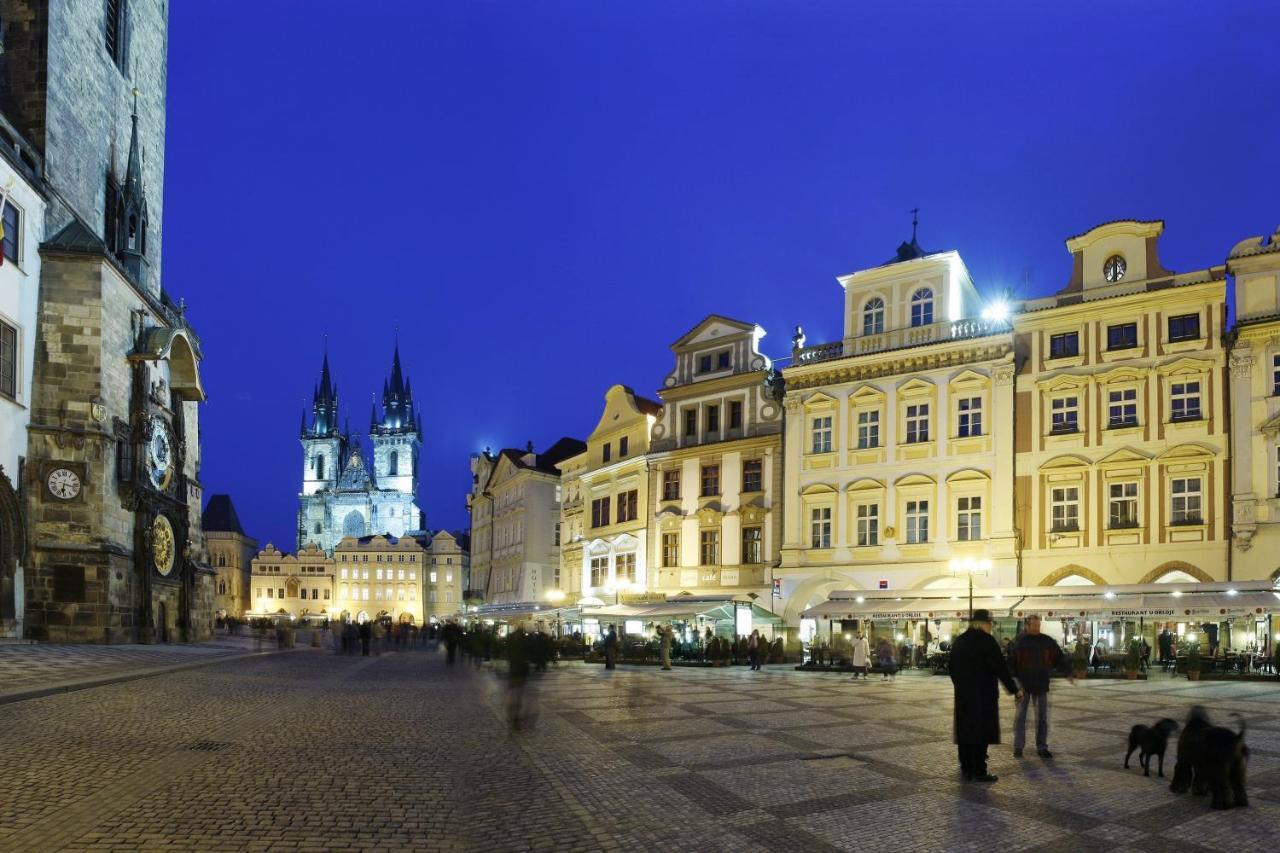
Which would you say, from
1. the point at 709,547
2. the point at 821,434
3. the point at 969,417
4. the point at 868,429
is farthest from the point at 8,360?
the point at 969,417

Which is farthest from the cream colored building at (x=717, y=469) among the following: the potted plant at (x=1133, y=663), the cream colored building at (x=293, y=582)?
the cream colored building at (x=293, y=582)

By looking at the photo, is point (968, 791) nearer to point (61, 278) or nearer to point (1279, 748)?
point (1279, 748)

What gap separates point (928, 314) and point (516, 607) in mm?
19833

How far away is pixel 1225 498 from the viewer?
106ft

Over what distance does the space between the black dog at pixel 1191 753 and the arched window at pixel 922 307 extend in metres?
30.0

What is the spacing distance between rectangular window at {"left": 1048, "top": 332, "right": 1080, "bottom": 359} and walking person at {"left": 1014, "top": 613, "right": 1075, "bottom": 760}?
25.2 m

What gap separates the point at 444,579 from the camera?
148 m

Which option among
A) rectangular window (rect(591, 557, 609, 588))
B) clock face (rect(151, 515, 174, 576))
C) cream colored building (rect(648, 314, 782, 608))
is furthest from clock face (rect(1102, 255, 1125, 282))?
clock face (rect(151, 515, 174, 576))

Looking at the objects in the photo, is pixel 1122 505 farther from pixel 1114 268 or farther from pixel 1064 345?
pixel 1114 268

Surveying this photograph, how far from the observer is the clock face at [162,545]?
118 feet

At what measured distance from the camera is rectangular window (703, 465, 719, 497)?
144 feet

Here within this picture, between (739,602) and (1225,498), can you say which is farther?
(739,602)

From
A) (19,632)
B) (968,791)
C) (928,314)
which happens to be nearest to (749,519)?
(928,314)

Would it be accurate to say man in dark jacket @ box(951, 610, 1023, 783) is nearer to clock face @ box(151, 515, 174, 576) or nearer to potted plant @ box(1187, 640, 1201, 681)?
potted plant @ box(1187, 640, 1201, 681)
